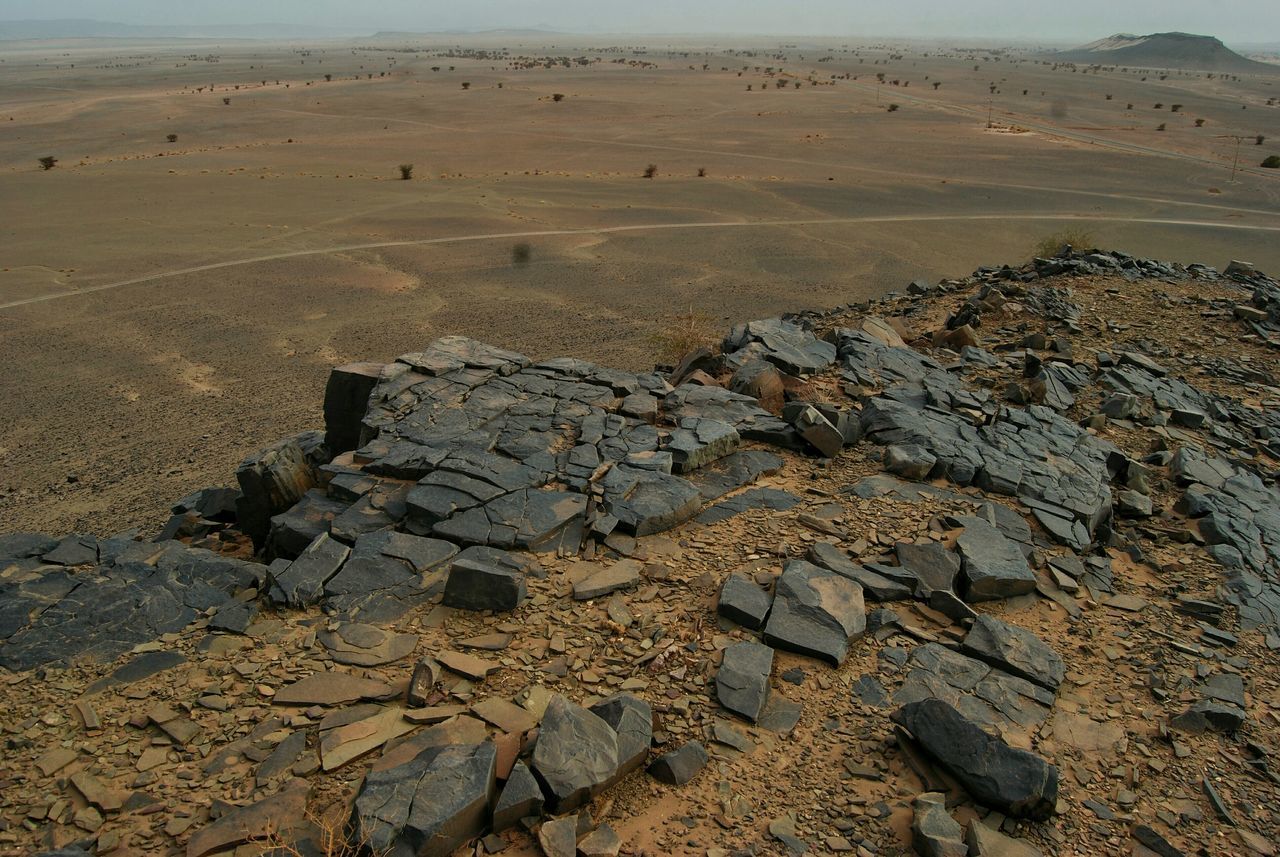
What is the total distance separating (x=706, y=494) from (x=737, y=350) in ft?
14.8

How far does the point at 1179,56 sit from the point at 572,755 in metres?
196

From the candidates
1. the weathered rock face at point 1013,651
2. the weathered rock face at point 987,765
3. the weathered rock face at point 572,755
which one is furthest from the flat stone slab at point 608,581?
the weathered rock face at point 1013,651

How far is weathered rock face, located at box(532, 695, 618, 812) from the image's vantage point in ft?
15.1

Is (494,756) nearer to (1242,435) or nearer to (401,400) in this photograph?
(401,400)

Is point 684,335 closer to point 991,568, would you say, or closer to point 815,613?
point 991,568

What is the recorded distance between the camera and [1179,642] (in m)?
6.61

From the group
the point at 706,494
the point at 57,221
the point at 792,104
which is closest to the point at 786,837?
the point at 706,494

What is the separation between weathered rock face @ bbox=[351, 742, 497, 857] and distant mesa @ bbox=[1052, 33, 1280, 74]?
577 ft

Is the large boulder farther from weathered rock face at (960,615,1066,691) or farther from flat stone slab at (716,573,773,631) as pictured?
weathered rock face at (960,615,1066,691)

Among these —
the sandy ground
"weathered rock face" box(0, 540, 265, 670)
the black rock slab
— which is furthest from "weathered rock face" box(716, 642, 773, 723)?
the sandy ground

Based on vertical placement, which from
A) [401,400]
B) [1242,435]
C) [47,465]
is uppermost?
[401,400]

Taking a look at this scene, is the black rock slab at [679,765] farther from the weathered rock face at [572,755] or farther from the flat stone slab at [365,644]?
the flat stone slab at [365,644]

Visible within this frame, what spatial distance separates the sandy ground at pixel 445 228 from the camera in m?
14.5

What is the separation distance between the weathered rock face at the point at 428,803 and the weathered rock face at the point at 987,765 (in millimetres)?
2601
